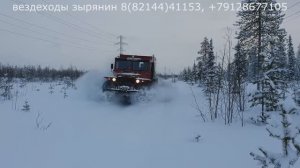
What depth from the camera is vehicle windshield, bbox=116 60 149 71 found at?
18.8m

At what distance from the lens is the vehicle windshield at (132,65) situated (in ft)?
61.7

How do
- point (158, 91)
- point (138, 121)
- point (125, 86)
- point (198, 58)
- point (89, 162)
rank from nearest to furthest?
1. point (89, 162)
2. point (138, 121)
3. point (125, 86)
4. point (158, 91)
5. point (198, 58)

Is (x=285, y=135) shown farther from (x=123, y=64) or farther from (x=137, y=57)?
(x=137, y=57)

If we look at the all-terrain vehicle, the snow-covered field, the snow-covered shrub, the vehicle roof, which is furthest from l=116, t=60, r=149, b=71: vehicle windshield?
the snow-covered shrub

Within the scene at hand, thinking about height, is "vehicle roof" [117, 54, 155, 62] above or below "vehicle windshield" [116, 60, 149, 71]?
above

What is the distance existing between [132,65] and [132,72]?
0.40 metres

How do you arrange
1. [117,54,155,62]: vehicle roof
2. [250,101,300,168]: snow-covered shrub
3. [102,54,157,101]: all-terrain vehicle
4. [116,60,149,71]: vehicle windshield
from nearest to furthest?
[250,101,300,168]: snow-covered shrub < [102,54,157,101]: all-terrain vehicle < [116,60,149,71]: vehicle windshield < [117,54,155,62]: vehicle roof

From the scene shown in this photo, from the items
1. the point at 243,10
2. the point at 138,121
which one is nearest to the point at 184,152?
the point at 138,121

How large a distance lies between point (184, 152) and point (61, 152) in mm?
2169

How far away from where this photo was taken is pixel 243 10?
29.1 meters

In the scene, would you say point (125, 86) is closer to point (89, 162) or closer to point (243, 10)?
point (89, 162)

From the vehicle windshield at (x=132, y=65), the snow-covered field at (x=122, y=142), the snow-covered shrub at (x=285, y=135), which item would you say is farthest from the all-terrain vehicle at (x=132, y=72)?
the snow-covered shrub at (x=285, y=135)

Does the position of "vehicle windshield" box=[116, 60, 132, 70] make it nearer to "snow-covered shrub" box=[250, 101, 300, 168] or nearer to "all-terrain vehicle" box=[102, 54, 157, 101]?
"all-terrain vehicle" box=[102, 54, 157, 101]

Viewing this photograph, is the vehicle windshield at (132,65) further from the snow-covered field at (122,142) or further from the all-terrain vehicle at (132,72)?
the snow-covered field at (122,142)
